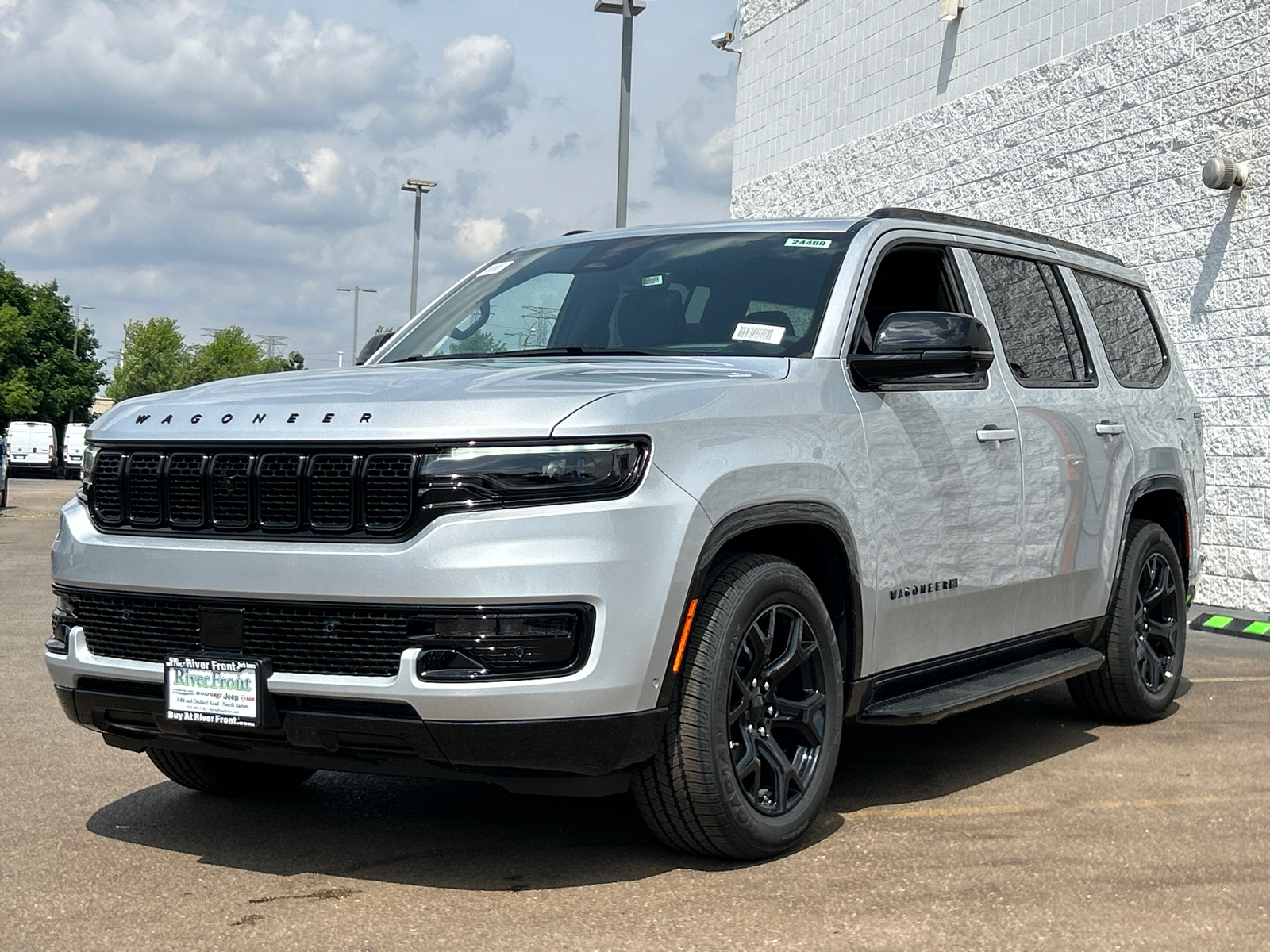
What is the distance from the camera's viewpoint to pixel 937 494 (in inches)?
210

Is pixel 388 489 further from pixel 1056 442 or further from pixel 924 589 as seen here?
pixel 1056 442

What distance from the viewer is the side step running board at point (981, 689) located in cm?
509

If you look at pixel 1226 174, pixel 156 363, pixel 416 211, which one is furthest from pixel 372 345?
pixel 156 363

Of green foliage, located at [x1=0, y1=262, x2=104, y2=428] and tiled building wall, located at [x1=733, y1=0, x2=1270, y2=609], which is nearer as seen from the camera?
tiled building wall, located at [x1=733, y1=0, x2=1270, y2=609]

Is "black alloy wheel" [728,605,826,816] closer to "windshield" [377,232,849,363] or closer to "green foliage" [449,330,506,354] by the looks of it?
"windshield" [377,232,849,363]

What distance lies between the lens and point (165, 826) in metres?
5.04

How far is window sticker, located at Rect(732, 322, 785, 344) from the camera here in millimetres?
5098

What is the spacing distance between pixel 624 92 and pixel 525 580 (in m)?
13.5

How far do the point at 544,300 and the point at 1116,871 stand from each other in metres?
2.88

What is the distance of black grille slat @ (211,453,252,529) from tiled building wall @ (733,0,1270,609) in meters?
9.09

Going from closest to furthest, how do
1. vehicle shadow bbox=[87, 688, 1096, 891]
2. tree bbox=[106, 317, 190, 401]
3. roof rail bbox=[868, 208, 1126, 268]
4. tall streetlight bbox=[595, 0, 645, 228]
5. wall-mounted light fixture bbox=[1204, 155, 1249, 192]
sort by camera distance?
vehicle shadow bbox=[87, 688, 1096, 891] → roof rail bbox=[868, 208, 1126, 268] → wall-mounted light fixture bbox=[1204, 155, 1249, 192] → tall streetlight bbox=[595, 0, 645, 228] → tree bbox=[106, 317, 190, 401]

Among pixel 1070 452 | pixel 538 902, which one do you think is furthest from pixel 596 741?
pixel 1070 452

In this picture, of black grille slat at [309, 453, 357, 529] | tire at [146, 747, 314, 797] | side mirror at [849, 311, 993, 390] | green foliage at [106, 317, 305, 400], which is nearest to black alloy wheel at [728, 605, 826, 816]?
side mirror at [849, 311, 993, 390]

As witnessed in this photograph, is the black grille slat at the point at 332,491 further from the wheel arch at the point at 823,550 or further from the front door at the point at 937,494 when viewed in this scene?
the front door at the point at 937,494
